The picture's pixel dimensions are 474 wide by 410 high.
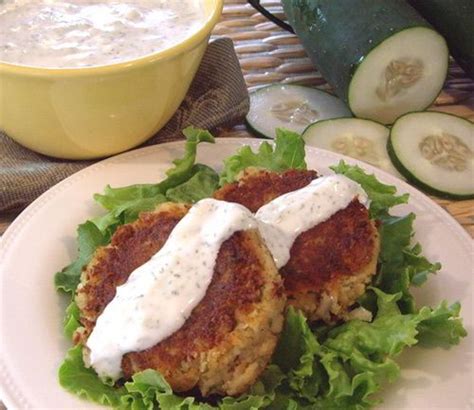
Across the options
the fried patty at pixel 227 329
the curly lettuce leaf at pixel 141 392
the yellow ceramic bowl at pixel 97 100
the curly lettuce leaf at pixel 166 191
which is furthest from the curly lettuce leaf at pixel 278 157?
the curly lettuce leaf at pixel 141 392

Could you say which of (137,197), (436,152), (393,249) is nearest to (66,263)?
(137,197)

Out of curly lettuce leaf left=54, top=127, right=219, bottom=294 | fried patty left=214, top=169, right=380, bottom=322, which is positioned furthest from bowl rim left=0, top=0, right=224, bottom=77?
fried patty left=214, top=169, right=380, bottom=322

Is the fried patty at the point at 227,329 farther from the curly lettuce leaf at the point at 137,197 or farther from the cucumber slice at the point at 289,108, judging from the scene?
the cucumber slice at the point at 289,108

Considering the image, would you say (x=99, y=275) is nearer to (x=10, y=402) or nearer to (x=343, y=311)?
(x=10, y=402)

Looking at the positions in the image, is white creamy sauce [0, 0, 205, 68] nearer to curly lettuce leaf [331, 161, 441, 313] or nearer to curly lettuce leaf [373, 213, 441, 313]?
curly lettuce leaf [331, 161, 441, 313]

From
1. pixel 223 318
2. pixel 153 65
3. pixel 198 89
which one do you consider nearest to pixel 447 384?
pixel 223 318
